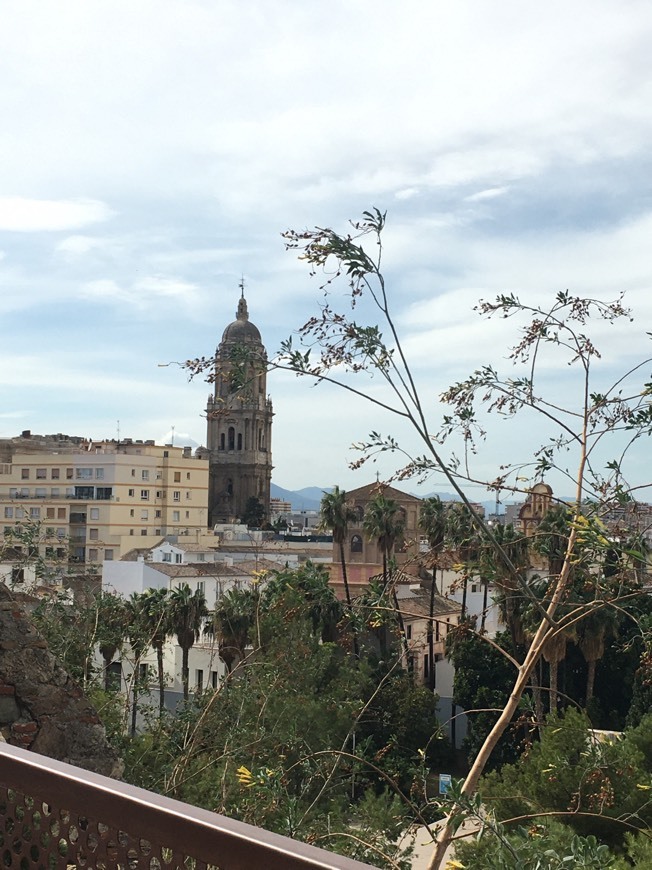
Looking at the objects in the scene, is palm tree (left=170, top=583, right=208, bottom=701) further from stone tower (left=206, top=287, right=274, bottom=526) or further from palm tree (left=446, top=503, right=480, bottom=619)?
stone tower (left=206, top=287, right=274, bottom=526)

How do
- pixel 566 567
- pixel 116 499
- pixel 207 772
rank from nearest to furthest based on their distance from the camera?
pixel 566 567
pixel 207 772
pixel 116 499

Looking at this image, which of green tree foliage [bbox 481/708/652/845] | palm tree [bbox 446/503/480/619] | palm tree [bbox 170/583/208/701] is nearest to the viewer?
palm tree [bbox 446/503/480/619]

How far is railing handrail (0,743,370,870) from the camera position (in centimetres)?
178

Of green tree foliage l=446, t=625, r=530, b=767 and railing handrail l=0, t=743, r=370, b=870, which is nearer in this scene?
railing handrail l=0, t=743, r=370, b=870

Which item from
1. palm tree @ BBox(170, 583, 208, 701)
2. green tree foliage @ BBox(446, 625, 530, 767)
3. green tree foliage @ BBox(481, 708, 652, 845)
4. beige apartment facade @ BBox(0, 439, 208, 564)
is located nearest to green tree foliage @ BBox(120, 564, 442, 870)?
green tree foliage @ BBox(481, 708, 652, 845)

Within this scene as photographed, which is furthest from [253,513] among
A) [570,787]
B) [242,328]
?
[570,787]

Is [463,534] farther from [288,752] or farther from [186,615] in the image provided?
[186,615]

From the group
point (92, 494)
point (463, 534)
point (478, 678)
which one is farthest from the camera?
point (92, 494)

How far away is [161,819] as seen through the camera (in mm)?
2010

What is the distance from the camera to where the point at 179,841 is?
197cm

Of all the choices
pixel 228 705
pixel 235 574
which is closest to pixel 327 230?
pixel 228 705

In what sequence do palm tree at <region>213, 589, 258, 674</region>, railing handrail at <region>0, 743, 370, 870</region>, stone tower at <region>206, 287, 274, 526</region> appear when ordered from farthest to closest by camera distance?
stone tower at <region>206, 287, 274, 526</region>
palm tree at <region>213, 589, 258, 674</region>
railing handrail at <region>0, 743, 370, 870</region>

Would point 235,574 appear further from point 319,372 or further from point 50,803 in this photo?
point 50,803

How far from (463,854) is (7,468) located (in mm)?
63914
